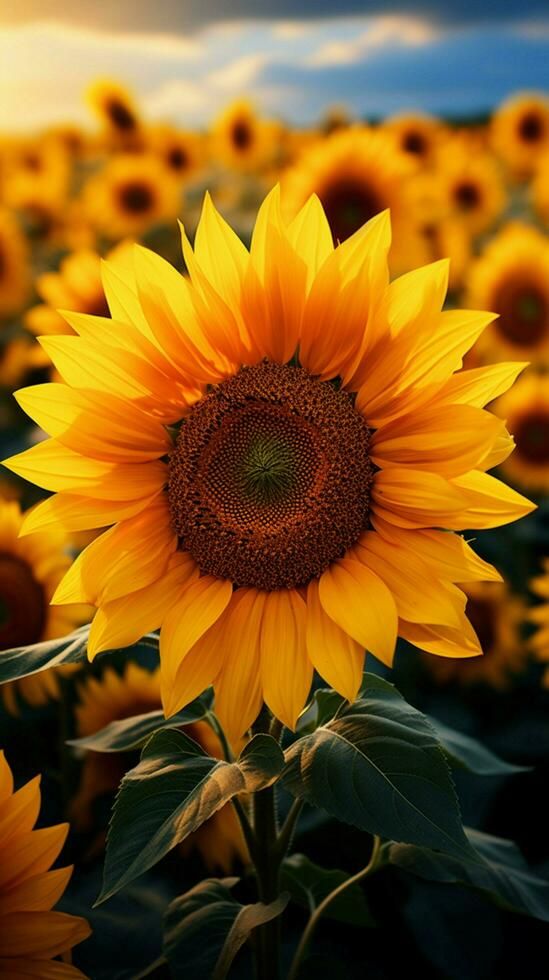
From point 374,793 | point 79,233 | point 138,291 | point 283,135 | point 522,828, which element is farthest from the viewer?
point 283,135

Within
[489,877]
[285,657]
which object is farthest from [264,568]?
[489,877]

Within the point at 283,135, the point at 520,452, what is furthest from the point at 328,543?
the point at 283,135

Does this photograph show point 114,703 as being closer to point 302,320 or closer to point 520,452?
point 302,320

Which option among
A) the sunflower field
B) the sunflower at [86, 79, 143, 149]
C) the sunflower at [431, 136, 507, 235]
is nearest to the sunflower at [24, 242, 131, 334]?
the sunflower field

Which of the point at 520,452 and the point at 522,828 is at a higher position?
the point at 520,452

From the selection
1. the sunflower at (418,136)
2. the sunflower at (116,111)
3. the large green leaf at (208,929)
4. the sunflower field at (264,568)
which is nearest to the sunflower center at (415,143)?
the sunflower at (418,136)

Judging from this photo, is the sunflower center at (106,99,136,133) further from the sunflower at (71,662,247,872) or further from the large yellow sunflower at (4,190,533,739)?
the large yellow sunflower at (4,190,533,739)
